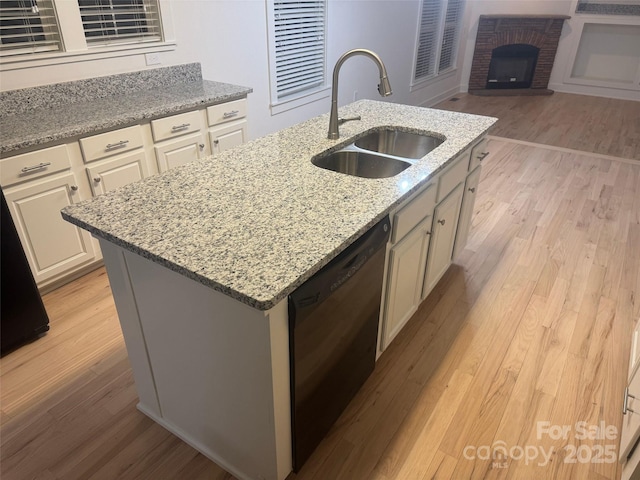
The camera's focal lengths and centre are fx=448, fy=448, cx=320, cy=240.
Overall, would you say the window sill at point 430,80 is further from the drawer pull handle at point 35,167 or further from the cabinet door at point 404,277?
the drawer pull handle at point 35,167

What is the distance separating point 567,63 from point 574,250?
5.77 metres

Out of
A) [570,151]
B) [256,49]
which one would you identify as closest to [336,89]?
[256,49]

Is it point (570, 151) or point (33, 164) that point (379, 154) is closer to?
point (33, 164)

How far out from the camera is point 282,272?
3.71 ft

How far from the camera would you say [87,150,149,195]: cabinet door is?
245 cm

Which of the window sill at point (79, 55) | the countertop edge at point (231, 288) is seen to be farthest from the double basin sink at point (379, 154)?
the window sill at point (79, 55)

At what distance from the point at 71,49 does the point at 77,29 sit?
0.12 meters

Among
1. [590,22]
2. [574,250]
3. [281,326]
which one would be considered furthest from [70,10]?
[590,22]

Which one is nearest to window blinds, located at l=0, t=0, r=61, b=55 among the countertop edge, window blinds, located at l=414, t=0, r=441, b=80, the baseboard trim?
the countertop edge

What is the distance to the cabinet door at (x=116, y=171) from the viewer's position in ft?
8.02

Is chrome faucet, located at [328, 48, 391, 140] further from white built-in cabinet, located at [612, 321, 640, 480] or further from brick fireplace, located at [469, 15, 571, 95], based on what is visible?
brick fireplace, located at [469, 15, 571, 95]

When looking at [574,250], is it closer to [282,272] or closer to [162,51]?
[282,272]

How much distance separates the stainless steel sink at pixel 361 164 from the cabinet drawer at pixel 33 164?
4.32ft

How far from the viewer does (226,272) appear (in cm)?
113
